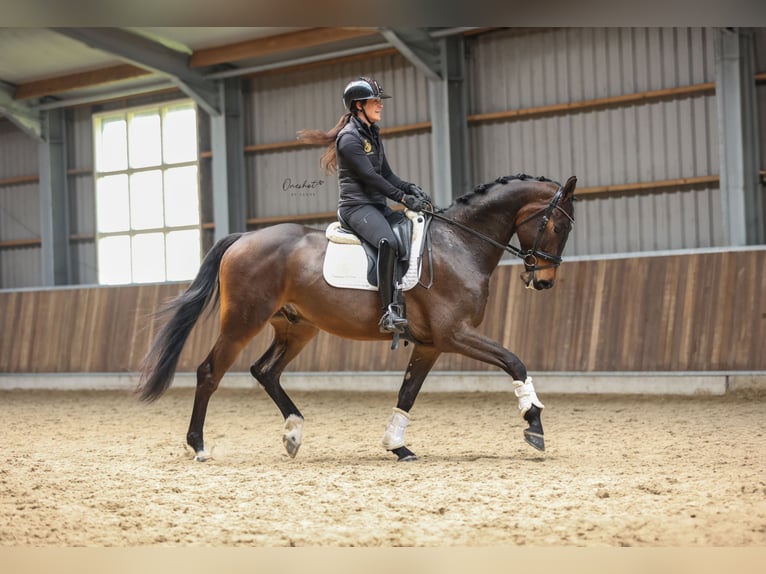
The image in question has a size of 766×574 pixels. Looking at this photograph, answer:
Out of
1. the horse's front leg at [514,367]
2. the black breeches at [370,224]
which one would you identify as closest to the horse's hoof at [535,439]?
the horse's front leg at [514,367]

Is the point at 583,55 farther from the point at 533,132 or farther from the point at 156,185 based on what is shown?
the point at 156,185

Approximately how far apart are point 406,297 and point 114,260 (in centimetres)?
1187

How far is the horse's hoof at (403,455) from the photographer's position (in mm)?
5566

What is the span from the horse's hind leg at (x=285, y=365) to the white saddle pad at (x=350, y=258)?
54 cm

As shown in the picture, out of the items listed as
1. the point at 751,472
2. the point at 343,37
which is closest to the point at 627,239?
the point at 343,37

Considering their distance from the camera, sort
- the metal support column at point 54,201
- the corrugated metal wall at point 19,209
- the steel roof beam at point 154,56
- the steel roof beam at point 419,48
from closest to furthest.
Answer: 1. the steel roof beam at point 419,48
2. the steel roof beam at point 154,56
3. the metal support column at point 54,201
4. the corrugated metal wall at point 19,209

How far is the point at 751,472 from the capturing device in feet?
15.5

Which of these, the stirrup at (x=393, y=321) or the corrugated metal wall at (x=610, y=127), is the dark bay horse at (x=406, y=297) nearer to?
the stirrup at (x=393, y=321)

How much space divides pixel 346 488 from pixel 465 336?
134cm

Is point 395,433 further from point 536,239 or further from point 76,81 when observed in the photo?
point 76,81

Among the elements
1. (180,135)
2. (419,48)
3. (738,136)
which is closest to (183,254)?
(180,135)

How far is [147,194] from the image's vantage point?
52.7 feet

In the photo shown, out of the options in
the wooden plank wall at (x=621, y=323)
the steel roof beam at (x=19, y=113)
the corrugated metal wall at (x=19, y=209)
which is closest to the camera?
the wooden plank wall at (x=621, y=323)

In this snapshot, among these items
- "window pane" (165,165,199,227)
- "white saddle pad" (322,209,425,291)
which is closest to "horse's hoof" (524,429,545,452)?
"white saddle pad" (322,209,425,291)
